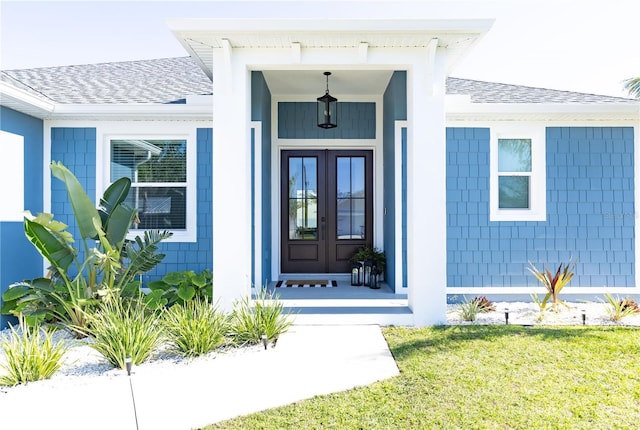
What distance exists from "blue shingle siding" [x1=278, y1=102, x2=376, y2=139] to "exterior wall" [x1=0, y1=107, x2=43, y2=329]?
408cm

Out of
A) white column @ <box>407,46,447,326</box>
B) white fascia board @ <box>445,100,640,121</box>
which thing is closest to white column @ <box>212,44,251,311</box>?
white column @ <box>407,46,447,326</box>

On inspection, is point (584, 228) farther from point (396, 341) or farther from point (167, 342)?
point (167, 342)

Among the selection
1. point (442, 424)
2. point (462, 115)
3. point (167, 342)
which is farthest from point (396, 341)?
point (462, 115)

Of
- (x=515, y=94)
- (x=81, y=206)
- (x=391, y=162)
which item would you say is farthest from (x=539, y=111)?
(x=81, y=206)

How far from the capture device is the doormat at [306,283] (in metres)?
7.64

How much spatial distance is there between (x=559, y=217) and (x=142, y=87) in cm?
756

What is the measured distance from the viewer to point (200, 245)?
6.80m

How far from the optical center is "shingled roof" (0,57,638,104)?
266 inches

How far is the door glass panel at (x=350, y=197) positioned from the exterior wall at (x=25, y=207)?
517 centimetres

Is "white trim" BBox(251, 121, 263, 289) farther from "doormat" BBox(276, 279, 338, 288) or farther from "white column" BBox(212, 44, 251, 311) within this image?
"white column" BBox(212, 44, 251, 311)

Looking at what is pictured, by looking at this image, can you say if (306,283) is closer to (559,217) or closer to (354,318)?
(354,318)

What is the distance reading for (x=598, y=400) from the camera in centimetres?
331

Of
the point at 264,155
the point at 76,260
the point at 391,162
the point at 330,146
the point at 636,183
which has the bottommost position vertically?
the point at 76,260

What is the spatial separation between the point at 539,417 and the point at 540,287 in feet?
14.3
